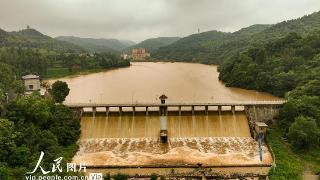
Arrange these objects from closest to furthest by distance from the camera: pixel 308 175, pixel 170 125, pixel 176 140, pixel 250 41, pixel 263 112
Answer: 1. pixel 308 175
2. pixel 176 140
3. pixel 170 125
4. pixel 263 112
5. pixel 250 41

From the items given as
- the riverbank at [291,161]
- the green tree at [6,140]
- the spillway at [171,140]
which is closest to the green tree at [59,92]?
the spillway at [171,140]

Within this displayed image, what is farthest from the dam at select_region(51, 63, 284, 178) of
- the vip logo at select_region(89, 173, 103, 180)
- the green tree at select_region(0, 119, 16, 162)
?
the green tree at select_region(0, 119, 16, 162)

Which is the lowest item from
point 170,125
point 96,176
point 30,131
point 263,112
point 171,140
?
point 96,176

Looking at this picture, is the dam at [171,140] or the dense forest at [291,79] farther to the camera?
the dense forest at [291,79]

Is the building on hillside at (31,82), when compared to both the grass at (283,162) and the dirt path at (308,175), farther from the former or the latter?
the dirt path at (308,175)

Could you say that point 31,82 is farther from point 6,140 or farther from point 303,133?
point 303,133

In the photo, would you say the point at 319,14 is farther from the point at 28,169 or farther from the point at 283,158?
the point at 28,169

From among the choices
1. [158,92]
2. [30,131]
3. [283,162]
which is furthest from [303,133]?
[158,92]
